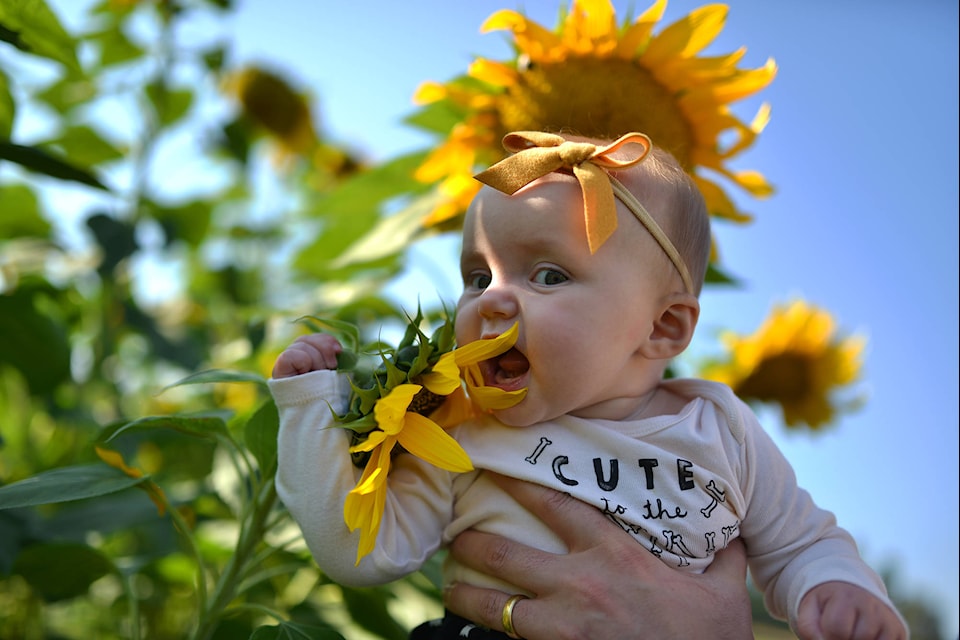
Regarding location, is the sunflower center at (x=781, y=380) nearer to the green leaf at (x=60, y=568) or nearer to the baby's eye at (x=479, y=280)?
the baby's eye at (x=479, y=280)

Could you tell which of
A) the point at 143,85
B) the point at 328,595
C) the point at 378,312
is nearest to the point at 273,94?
the point at 143,85

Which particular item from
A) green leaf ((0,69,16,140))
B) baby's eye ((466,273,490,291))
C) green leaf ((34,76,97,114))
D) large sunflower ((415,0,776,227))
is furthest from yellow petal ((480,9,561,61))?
green leaf ((34,76,97,114))

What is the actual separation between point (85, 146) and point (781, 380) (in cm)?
148

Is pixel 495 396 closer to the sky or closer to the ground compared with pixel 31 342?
closer to the sky

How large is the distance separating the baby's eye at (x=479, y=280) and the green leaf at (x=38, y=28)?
53 centimetres

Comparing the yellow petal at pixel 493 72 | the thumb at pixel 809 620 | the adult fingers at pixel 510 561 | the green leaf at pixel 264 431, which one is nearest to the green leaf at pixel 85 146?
the yellow petal at pixel 493 72

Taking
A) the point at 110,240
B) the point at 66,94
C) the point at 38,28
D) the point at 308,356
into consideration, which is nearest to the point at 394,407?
the point at 308,356

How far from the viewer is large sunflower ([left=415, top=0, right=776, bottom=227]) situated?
1.02m

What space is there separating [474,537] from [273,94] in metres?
1.89

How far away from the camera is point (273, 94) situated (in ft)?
7.80

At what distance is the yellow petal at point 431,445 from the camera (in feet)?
2.33

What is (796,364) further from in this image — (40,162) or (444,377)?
(40,162)

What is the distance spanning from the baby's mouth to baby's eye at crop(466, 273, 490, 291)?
0.26 ft

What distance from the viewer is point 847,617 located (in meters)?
0.71
